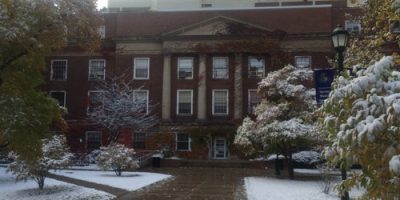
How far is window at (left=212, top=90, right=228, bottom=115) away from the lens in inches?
1770

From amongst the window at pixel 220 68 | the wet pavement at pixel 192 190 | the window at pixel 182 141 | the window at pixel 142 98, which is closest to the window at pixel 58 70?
the window at pixel 142 98

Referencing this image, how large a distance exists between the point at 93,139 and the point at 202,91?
1128 cm

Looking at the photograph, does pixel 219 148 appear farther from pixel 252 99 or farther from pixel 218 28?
pixel 218 28

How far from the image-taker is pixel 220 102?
45125mm

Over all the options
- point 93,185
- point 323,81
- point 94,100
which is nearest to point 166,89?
point 94,100

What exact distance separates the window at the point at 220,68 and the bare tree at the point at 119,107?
21.3ft

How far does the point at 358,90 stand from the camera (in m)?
5.34

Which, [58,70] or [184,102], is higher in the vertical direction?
[58,70]

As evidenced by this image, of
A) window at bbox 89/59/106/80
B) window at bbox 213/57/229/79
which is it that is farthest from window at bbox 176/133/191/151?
window at bbox 89/59/106/80

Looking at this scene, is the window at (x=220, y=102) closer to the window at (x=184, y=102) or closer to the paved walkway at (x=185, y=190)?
the window at (x=184, y=102)

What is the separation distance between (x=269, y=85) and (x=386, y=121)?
23.5 meters

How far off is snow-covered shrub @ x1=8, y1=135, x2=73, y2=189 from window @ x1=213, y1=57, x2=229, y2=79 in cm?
2396

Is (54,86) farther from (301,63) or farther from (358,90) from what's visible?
(358,90)

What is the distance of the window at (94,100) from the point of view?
45.5 meters
